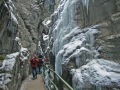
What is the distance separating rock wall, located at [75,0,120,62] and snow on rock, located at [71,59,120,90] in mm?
734

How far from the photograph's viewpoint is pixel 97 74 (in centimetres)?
697

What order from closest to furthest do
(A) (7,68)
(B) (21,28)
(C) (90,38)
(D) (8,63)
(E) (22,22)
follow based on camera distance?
1. (A) (7,68)
2. (C) (90,38)
3. (D) (8,63)
4. (B) (21,28)
5. (E) (22,22)

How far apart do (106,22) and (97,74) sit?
135 inches

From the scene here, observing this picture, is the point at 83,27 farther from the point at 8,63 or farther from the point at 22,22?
the point at 22,22

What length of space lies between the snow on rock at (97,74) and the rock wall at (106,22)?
734mm

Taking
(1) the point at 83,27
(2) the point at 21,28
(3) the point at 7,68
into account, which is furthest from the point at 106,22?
(2) the point at 21,28

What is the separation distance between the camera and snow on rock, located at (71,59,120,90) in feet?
21.2

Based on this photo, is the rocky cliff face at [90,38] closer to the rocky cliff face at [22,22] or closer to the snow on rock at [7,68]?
the snow on rock at [7,68]

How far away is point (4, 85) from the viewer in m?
7.59

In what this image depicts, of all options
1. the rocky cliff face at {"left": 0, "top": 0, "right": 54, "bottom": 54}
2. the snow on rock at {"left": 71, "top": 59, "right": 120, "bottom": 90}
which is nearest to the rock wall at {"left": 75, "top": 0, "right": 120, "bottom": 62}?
the snow on rock at {"left": 71, "top": 59, "right": 120, "bottom": 90}

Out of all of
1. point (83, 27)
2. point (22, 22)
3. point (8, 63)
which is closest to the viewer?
point (8, 63)

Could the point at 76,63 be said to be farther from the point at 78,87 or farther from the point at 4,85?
the point at 4,85

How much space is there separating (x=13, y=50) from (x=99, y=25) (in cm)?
801

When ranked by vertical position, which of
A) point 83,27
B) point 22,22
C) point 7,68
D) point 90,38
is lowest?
point 7,68
